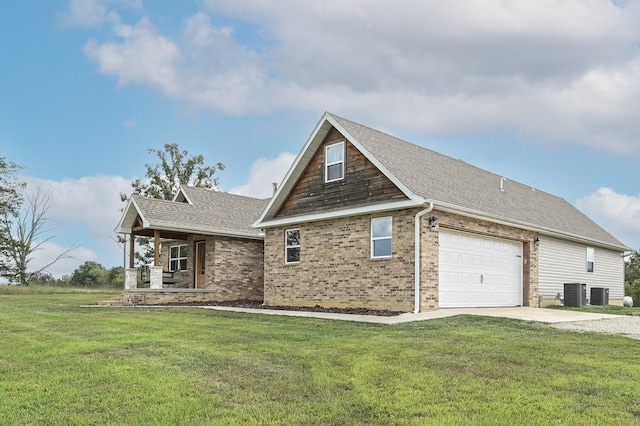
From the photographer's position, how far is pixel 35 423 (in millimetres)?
5199

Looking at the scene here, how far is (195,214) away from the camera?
24.6 meters

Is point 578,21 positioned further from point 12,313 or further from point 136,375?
point 12,313

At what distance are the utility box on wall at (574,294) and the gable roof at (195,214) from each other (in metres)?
12.9

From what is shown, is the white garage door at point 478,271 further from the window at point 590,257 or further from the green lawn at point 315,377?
the window at point 590,257

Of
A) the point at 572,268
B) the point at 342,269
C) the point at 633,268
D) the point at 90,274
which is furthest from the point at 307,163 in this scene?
the point at 633,268

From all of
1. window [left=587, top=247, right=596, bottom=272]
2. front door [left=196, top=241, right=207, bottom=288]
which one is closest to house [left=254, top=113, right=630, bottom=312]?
window [left=587, top=247, right=596, bottom=272]

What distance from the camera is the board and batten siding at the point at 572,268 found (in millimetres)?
21514

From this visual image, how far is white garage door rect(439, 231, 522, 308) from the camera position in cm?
1697

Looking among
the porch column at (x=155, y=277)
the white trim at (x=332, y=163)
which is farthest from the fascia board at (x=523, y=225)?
the porch column at (x=155, y=277)

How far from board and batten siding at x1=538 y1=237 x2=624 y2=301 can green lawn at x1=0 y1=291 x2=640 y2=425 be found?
35.7 ft

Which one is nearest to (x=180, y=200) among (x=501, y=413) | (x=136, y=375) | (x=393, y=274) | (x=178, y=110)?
(x=178, y=110)

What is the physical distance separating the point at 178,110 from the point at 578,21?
1373 centimetres

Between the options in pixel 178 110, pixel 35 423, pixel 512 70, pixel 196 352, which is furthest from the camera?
pixel 178 110

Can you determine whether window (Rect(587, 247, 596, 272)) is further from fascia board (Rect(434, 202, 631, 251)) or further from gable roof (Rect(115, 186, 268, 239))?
gable roof (Rect(115, 186, 268, 239))
